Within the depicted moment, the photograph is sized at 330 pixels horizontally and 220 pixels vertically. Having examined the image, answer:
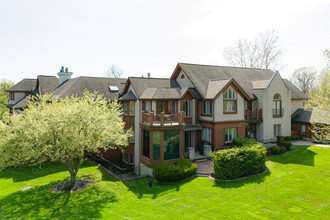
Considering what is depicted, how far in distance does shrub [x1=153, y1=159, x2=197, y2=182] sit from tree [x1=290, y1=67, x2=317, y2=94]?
62426 millimetres

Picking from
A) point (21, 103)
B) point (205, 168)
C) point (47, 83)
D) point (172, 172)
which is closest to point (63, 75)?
point (47, 83)

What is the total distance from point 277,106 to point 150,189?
21127 millimetres

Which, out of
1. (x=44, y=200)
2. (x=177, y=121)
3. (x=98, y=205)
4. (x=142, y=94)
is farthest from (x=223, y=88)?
(x=44, y=200)

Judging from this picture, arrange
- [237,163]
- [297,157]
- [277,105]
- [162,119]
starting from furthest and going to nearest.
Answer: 1. [277,105]
2. [297,157]
3. [162,119]
4. [237,163]

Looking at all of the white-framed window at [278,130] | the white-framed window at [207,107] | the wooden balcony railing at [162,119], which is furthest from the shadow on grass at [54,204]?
the white-framed window at [278,130]

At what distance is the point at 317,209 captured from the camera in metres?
12.3

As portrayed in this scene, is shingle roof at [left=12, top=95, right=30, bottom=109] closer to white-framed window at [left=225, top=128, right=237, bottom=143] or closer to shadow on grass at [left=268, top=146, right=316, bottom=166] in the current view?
white-framed window at [left=225, top=128, right=237, bottom=143]

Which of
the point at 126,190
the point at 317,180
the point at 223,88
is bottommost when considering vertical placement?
the point at 126,190

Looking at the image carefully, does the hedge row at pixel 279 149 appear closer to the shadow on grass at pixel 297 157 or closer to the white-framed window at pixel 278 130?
the shadow on grass at pixel 297 157

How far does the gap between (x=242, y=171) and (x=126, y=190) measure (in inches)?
380

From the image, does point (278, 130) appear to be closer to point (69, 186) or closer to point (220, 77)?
point (220, 77)

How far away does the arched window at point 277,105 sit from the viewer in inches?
1109

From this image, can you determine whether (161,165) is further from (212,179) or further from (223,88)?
(223,88)

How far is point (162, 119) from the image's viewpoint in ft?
65.0
